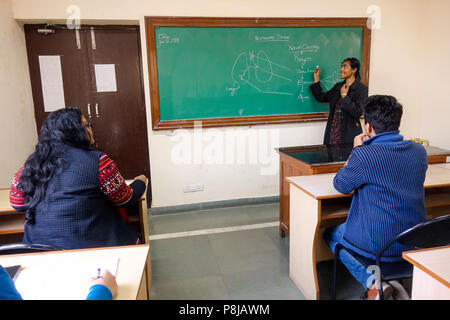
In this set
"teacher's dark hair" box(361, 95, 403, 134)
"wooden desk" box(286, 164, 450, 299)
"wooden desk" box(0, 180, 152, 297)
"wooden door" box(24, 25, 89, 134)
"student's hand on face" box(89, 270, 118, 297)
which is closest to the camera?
"student's hand on face" box(89, 270, 118, 297)

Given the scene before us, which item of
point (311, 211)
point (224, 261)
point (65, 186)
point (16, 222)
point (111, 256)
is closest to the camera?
point (111, 256)

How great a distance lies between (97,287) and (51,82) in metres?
2.97

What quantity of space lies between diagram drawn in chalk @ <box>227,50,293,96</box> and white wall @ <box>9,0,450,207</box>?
42 centimetres

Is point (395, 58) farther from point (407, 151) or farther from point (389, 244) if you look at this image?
point (389, 244)

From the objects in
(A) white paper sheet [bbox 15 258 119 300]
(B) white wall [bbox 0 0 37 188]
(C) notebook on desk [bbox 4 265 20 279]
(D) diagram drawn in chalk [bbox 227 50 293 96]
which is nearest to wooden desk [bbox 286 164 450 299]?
(A) white paper sheet [bbox 15 258 119 300]

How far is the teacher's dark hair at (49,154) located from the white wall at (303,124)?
191 cm

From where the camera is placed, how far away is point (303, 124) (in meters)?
3.88

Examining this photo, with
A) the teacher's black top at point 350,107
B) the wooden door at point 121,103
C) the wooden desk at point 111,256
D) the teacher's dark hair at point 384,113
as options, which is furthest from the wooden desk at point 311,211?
the wooden door at point 121,103

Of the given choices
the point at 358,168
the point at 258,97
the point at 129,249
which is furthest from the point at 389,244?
the point at 258,97

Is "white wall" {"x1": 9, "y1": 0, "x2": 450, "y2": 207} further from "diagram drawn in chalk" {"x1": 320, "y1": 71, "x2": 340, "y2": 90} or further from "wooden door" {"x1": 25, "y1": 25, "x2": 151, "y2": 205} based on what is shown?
"diagram drawn in chalk" {"x1": 320, "y1": 71, "x2": 340, "y2": 90}

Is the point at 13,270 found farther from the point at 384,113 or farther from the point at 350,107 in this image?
the point at 350,107

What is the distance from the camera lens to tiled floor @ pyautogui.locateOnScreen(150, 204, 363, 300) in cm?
223

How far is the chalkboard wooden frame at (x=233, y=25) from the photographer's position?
10.8 feet

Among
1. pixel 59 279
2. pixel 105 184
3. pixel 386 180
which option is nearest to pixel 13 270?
pixel 59 279
